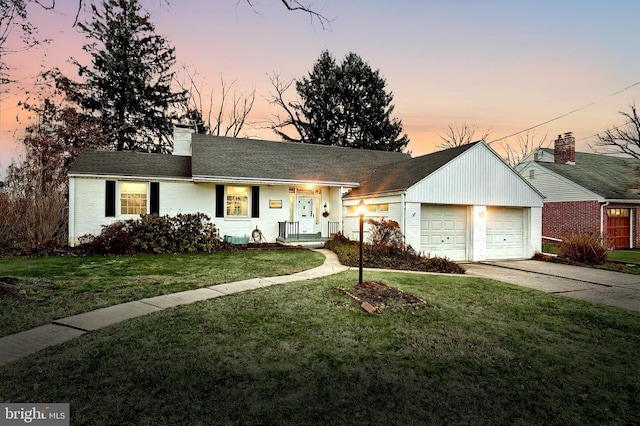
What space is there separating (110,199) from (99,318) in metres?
10.7

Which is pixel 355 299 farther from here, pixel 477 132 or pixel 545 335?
pixel 477 132

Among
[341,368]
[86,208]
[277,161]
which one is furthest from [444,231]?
[86,208]

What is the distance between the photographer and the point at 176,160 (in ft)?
54.0

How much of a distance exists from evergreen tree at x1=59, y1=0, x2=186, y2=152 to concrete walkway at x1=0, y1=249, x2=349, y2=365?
2285 centimetres

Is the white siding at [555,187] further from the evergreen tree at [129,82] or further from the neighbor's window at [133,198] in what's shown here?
the evergreen tree at [129,82]

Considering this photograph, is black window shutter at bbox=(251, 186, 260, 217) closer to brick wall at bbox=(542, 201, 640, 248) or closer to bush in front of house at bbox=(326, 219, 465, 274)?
bush in front of house at bbox=(326, 219, 465, 274)

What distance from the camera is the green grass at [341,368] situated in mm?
2754

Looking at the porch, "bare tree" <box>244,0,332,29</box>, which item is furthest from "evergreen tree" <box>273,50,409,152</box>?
"bare tree" <box>244,0,332,29</box>

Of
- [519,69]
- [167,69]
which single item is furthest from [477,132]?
[167,69]

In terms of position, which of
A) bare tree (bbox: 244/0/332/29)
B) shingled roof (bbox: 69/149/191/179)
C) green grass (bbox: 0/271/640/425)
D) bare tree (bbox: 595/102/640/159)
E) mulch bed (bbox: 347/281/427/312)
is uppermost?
bare tree (bbox: 595/102/640/159)

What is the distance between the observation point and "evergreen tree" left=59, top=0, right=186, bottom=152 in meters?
24.5

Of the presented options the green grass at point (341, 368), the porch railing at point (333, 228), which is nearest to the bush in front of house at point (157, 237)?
the porch railing at point (333, 228)

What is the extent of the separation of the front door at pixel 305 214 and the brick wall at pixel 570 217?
13.0 meters

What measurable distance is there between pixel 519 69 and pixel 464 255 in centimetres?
954
